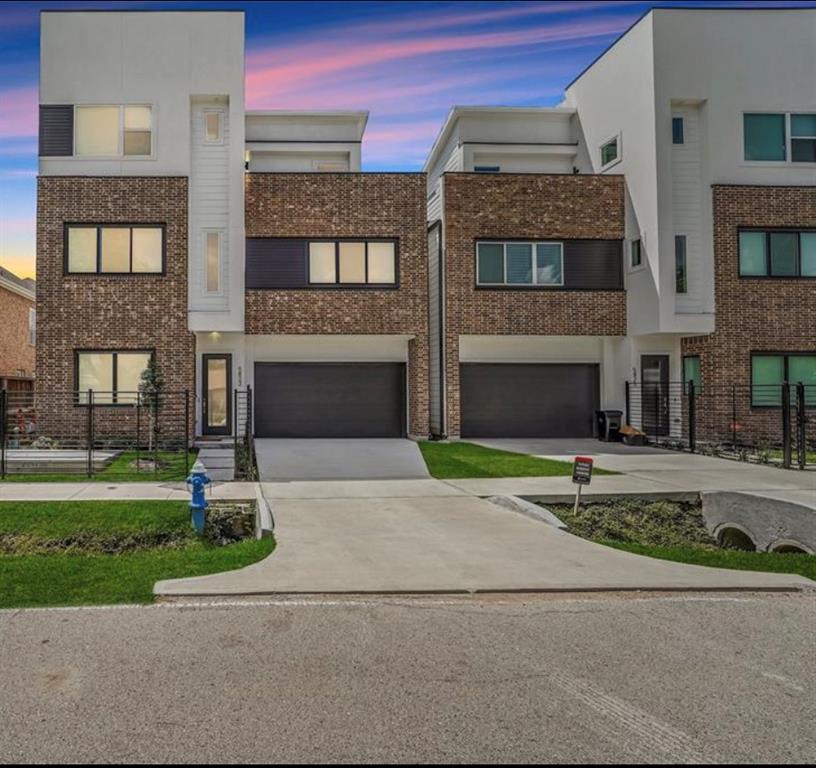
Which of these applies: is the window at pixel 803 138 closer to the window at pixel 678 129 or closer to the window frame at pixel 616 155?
the window at pixel 678 129

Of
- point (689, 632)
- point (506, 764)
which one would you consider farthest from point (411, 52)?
point (506, 764)

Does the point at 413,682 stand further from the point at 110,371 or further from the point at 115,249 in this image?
the point at 115,249

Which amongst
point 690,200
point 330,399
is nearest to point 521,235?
point 690,200

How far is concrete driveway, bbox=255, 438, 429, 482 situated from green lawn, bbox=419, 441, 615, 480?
0.36m

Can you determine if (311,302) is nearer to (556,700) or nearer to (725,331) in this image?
(725,331)

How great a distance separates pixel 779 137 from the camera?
1903 cm

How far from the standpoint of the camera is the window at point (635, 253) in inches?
763

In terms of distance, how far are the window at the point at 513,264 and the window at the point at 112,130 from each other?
371 inches

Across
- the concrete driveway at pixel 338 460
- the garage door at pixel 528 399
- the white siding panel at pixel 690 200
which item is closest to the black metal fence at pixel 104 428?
the concrete driveway at pixel 338 460

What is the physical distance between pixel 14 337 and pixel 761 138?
27.9 meters

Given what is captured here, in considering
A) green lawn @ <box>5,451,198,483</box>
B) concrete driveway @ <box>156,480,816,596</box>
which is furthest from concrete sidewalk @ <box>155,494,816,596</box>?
green lawn @ <box>5,451,198,483</box>

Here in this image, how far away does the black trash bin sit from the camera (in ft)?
65.0

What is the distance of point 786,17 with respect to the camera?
18.9 metres

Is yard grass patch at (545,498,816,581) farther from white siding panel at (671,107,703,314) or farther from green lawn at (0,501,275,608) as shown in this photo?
white siding panel at (671,107,703,314)
